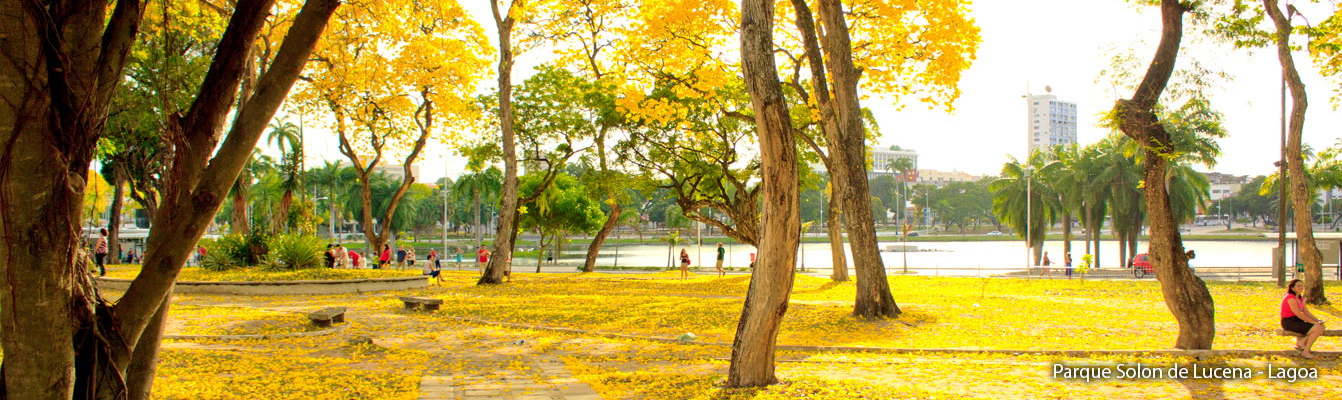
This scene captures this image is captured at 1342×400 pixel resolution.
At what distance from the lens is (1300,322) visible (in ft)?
29.7

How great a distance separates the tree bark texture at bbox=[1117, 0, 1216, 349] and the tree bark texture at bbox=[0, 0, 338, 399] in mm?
9343

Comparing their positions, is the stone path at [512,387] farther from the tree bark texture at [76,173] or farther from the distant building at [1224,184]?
the distant building at [1224,184]

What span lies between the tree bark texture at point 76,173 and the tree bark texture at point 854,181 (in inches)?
427

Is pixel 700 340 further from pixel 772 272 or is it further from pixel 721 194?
pixel 721 194

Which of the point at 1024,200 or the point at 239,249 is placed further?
the point at 1024,200

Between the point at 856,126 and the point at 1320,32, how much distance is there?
9.00m

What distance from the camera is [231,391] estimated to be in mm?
6832

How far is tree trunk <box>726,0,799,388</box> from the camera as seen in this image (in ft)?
22.2

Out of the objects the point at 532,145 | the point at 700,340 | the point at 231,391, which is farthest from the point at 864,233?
the point at 532,145

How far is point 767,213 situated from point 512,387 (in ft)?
9.86

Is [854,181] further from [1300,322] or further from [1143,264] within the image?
[1143,264]

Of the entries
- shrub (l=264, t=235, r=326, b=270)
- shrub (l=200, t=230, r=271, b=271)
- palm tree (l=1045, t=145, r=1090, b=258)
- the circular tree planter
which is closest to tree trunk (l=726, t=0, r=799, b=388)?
the circular tree planter

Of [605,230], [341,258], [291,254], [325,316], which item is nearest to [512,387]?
[325,316]

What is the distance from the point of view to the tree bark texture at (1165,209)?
906 centimetres
